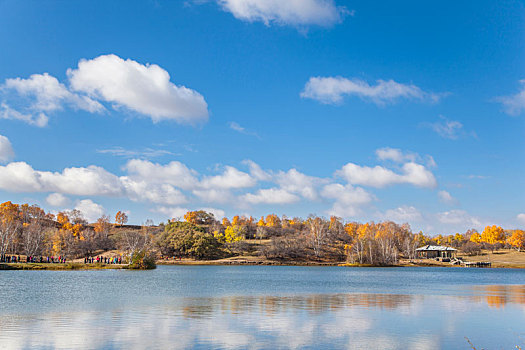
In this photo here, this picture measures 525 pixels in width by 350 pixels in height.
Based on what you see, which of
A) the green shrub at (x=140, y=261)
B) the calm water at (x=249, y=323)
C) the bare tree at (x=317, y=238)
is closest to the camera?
the calm water at (x=249, y=323)

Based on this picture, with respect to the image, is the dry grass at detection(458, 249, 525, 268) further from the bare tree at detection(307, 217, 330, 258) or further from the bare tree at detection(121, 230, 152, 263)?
the bare tree at detection(121, 230, 152, 263)

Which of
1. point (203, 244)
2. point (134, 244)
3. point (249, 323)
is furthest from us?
point (203, 244)

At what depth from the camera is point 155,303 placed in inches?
→ 1276

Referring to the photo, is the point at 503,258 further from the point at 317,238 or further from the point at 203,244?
the point at 203,244

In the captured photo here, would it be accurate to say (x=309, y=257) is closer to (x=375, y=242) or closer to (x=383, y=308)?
(x=375, y=242)

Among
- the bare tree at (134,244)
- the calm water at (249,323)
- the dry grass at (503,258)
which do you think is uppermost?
the bare tree at (134,244)

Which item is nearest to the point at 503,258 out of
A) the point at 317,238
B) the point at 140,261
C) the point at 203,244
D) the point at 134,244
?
the point at 317,238

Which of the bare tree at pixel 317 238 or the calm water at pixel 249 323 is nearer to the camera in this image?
the calm water at pixel 249 323

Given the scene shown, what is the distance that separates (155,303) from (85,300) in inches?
224

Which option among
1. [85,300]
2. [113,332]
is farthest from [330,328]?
[85,300]

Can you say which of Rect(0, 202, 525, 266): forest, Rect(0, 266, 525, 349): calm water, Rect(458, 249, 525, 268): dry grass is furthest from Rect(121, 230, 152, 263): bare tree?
Rect(458, 249, 525, 268): dry grass

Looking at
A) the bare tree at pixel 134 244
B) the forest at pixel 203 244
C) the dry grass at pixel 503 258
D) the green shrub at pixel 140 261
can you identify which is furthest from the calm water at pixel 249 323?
the dry grass at pixel 503 258

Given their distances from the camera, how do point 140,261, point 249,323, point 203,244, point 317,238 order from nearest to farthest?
point 249,323
point 140,261
point 203,244
point 317,238

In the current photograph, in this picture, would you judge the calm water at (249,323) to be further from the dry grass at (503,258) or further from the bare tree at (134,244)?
the dry grass at (503,258)
